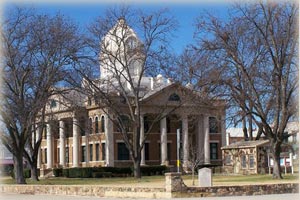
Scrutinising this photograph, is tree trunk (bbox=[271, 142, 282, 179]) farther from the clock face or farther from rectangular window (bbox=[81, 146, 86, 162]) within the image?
rectangular window (bbox=[81, 146, 86, 162])

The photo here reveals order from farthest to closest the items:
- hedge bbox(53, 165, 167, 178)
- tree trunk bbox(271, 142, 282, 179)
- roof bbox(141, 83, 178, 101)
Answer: roof bbox(141, 83, 178, 101) → hedge bbox(53, 165, 167, 178) → tree trunk bbox(271, 142, 282, 179)

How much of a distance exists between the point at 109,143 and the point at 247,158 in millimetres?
17519

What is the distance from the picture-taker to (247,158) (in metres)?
59.5

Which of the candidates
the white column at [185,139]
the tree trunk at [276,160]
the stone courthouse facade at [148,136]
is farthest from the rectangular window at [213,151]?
the tree trunk at [276,160]

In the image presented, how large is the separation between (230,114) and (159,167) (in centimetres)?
2536

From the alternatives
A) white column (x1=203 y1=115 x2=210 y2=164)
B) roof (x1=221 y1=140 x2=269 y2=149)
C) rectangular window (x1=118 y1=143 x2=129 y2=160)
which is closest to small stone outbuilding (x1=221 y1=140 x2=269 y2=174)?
roof (x1=221 y1=140 x2=269 y2=149)

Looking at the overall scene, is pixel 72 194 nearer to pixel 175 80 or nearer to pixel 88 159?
pixel 175 80

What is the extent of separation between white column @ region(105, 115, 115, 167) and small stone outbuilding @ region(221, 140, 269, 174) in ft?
44.9

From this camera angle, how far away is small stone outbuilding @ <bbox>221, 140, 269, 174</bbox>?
57781mm

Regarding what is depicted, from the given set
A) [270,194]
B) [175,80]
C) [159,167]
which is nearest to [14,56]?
[175,80]

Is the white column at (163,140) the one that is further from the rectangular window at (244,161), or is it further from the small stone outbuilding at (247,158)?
the rectangular window at (244,161)

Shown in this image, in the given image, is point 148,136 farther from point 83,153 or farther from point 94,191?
point 94,191

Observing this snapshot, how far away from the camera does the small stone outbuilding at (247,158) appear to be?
5778cm

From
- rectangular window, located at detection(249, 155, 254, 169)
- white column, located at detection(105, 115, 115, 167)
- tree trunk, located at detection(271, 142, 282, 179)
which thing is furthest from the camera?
white column, located at detection(105, 115, 115, 167)
